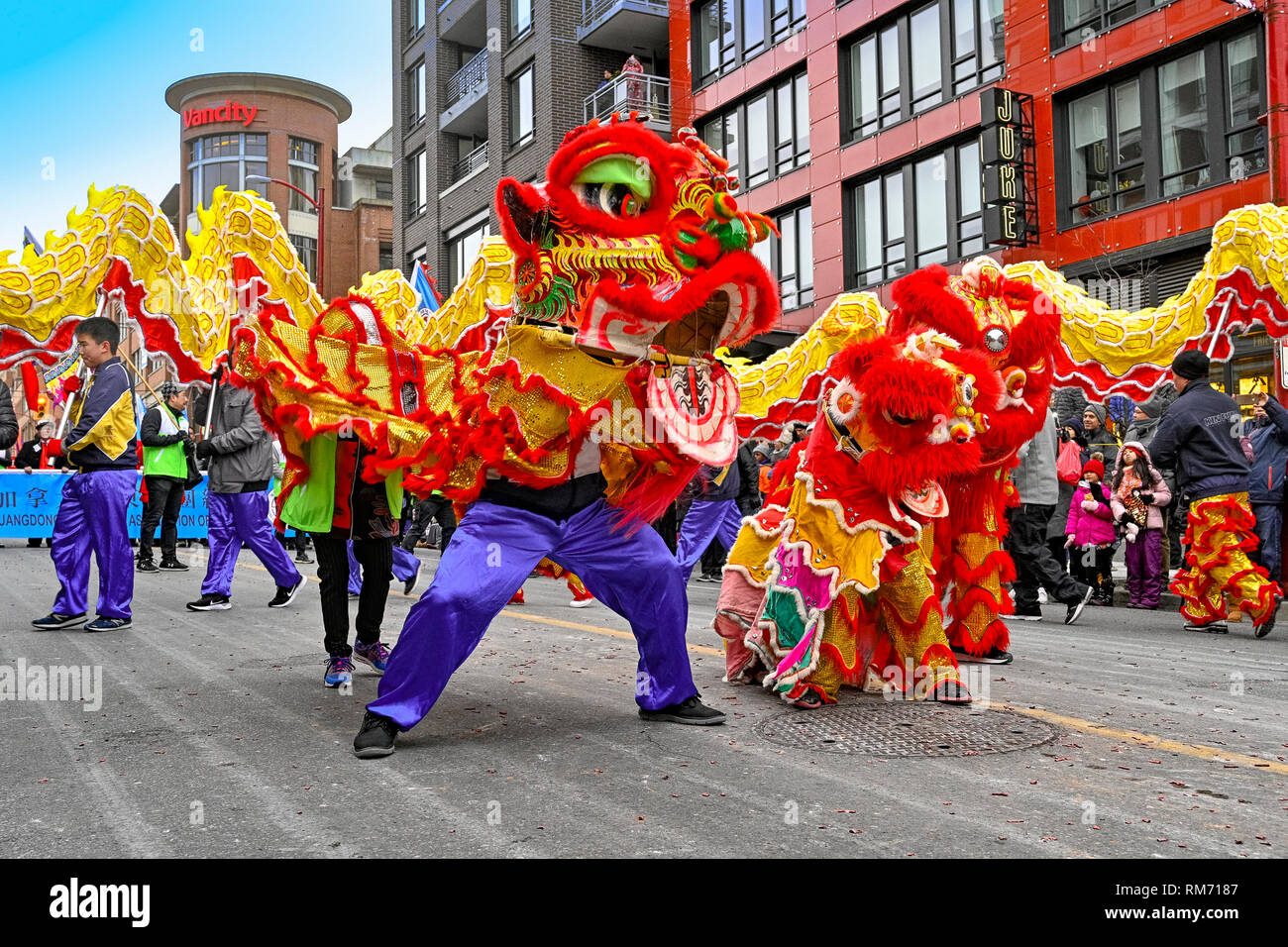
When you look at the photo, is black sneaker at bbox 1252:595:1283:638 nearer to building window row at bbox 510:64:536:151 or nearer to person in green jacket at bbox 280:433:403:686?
person in green jacket at bbox 280:433:403:686

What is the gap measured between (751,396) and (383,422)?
5411 mm

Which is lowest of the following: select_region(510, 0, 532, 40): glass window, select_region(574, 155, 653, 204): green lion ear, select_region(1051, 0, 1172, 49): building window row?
select_region(574, 155, 653, 204): green lion ear

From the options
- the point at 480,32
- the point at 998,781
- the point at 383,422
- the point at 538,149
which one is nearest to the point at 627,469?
the point at 383,422

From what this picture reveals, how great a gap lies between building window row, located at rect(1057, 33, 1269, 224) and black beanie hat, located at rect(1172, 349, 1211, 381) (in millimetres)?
7585

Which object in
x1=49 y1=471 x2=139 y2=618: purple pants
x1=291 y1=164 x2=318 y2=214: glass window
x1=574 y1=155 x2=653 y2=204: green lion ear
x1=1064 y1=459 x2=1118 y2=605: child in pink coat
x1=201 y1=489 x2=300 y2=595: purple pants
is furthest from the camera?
x1=291 y1=164 x2=318 y2=214: glass window

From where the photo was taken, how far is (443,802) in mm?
3357

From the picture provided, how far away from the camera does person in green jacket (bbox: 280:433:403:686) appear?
5246mm

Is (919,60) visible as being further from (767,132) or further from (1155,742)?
(1155,742)

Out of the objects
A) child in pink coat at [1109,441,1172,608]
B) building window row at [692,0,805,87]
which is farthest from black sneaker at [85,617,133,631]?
building window row at [692,0,805,87]

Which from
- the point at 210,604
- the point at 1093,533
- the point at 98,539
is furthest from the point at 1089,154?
the point at 98,539

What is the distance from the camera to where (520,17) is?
2838cm

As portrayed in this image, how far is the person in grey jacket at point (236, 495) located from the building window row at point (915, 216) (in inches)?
496

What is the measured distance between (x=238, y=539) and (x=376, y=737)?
5877 millimetres

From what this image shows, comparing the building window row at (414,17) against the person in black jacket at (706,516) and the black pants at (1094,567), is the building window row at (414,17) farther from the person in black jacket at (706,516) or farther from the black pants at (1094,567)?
the black pants at (1094,567)
